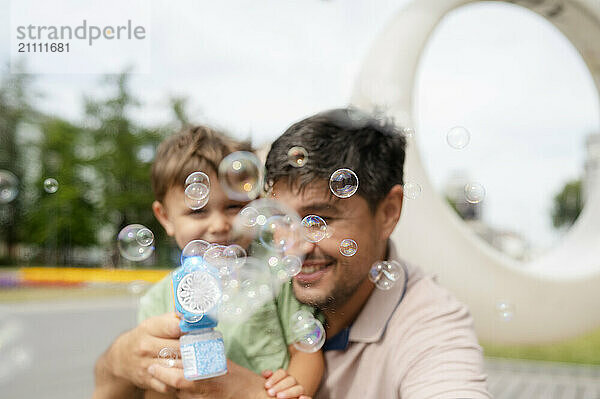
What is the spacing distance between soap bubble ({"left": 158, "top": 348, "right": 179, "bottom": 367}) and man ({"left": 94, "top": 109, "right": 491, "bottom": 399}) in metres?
0.03

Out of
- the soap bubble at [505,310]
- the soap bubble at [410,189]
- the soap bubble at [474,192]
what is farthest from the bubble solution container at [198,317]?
the soap bubble at [505,310]

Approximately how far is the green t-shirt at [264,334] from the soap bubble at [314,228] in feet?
0.49

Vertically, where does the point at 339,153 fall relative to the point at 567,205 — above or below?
above

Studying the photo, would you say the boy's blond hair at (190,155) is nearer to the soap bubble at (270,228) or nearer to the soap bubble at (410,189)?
the soap bubble at (270,228)

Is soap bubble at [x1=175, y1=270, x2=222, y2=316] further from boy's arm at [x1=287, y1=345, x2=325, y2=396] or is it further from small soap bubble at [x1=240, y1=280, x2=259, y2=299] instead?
boy's arm at [x1=287, y1=345, x2=325, y2=396]

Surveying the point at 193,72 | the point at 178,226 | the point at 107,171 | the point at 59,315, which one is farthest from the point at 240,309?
the point at 107,171

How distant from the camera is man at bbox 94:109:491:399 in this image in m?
1.56

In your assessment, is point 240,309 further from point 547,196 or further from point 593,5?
point 547,196

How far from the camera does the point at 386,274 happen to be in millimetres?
1644

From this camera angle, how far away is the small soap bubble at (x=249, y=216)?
159cm

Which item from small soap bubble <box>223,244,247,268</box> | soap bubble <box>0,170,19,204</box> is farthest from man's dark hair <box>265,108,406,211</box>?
soap bubble <box>0,170,19,204</box>

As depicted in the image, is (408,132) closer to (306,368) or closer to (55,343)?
(306,368)

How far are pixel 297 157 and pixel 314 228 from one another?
20cm

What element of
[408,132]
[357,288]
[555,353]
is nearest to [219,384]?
[357,288]
